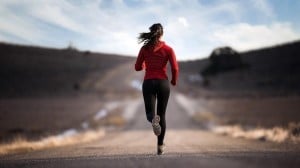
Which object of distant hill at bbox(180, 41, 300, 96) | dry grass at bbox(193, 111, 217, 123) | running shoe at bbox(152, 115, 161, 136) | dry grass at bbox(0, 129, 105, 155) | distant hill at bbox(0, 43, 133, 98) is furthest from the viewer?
distant hill at bbox(180, 41, 300, 96)

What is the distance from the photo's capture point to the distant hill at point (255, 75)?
89.8 meters

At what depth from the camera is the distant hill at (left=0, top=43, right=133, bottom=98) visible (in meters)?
86.8

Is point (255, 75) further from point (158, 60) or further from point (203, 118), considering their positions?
point (158, 60)

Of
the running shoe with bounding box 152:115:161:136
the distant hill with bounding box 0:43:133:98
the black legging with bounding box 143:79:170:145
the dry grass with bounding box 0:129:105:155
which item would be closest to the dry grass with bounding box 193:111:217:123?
the dry grass with bounding box 0:129:105:155

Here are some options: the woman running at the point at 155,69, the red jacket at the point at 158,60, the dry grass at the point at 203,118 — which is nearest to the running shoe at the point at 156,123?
the woman running at the point at 155,69

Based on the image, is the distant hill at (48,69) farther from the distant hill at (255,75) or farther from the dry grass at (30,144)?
the dry grass at (30,144)

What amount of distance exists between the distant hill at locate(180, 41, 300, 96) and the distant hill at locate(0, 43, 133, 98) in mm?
15882

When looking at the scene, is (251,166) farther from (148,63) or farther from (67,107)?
(67,107)

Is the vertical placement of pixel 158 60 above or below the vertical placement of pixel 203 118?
below

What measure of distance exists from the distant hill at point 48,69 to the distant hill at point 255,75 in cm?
1588

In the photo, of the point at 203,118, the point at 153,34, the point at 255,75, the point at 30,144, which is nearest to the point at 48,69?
the point at 255,75

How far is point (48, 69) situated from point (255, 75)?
114 feet

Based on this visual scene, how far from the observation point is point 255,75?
10381 centimetres

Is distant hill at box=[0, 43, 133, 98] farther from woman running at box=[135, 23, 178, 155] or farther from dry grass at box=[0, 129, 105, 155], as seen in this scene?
woman running at box=[135, 23, 178, 155]
